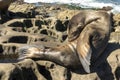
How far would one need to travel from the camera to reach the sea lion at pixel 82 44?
4.80 meters

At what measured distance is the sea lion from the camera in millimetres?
4797

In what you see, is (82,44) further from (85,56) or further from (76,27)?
(76,27)

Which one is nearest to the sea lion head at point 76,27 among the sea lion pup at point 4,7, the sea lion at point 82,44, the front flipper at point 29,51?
the sea lion at point 82,44

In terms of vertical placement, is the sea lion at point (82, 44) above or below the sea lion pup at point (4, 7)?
above

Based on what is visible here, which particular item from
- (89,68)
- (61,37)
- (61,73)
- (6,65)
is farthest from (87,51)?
(61,37)

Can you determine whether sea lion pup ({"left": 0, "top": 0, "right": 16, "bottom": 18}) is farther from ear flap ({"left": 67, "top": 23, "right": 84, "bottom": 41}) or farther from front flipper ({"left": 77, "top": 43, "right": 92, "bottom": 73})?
front flipper ({"left": 77, "top": 43, "right": 92, "bottom": 73})

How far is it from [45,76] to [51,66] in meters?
0.16

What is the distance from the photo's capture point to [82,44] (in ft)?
15.7

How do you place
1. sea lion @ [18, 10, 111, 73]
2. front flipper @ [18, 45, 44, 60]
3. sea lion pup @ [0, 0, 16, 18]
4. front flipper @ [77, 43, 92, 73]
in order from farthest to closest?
sea lion pup @ [0, 0, 16, 18] → front flipper @ [18, 45, 44, 60] → sea lion @ [18, 10, 111, 73] → front flipper @ [77, 43, 92, 73]

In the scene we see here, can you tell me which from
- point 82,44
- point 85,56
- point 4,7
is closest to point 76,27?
point 82,44

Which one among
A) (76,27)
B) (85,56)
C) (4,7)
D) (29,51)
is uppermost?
(76,27)

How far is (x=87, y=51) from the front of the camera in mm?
4656

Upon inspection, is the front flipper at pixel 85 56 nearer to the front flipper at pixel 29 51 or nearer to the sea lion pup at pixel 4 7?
A: the front flipper at pixel 29 51

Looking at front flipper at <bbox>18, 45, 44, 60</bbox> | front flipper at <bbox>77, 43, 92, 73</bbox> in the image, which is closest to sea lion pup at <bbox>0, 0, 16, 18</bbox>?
front flipper at <bbox>18, 45, 44, 60</bbox>
